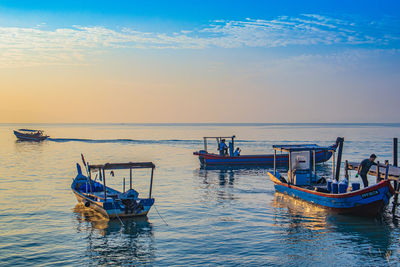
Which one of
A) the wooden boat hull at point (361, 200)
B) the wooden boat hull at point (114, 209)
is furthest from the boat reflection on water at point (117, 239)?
the wooden boat hull at point (361, 200)

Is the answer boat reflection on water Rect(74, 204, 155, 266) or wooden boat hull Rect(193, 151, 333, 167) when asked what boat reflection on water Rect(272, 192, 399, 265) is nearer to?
boat reflection on water Rect(74, 204, 155, 266)

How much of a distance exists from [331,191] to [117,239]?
976cm

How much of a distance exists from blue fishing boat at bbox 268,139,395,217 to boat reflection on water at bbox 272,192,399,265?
430 mm

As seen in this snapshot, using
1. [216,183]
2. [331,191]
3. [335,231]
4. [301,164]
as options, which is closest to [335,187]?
[331,191]

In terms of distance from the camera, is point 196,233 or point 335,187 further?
point 335,187

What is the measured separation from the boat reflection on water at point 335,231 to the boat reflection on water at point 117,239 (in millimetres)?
4805

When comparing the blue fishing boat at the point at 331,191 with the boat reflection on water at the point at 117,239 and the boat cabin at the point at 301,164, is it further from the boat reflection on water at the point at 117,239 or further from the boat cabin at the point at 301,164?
the boat reflection on water at the point at 117,239

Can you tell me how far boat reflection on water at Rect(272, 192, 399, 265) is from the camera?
11.7 metres

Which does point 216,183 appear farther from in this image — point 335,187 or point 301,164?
point 335,187

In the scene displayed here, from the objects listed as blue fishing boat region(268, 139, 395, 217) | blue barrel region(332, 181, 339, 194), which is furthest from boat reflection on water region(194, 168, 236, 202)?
blue barrel region(332, 181, 339, 194)

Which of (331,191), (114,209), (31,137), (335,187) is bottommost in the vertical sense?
(114,209)

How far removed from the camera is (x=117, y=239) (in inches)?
506

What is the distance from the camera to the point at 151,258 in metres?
11.1

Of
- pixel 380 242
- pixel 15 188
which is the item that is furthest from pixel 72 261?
pixel 15 188
